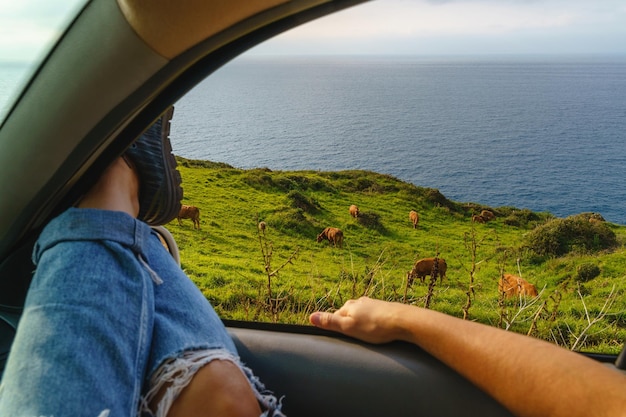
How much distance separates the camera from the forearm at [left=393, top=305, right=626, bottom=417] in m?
0.81

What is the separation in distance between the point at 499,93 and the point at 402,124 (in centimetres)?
165

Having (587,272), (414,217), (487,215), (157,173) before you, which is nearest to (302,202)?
(414,217)

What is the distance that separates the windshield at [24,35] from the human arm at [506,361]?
0.73m

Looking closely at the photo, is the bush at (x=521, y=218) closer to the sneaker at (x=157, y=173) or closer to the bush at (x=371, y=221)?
the bush at (x=371, y=221)

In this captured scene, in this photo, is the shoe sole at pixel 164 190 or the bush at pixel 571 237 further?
the bush at pixel 571 237

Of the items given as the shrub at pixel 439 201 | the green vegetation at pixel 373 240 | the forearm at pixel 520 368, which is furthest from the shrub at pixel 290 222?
the forearm at pixel 520 368

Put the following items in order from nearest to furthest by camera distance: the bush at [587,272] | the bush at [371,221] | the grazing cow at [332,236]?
the bush at [587,272]
the grazing cow at [332,236]
the bush at [371,221]

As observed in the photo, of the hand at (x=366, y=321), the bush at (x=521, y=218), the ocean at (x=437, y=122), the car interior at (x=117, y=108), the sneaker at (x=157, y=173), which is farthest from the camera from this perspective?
the bush at (x=521, y=218)

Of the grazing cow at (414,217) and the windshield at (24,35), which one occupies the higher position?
the windshield at (24,35)

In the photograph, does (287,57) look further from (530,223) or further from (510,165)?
(530,223)

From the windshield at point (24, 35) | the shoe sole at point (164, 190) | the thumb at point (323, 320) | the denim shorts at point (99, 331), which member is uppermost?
the windshield at point (24, 35)

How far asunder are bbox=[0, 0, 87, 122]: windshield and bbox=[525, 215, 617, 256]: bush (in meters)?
3.92

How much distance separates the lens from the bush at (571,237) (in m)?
3.88

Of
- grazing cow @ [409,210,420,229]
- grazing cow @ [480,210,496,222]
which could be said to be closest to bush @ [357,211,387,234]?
grazing cow @ [409,210,420,229]
